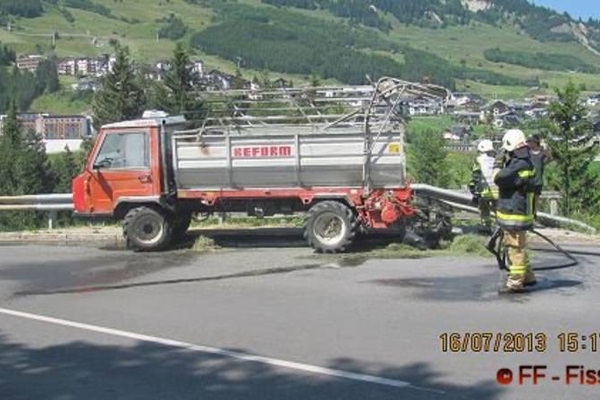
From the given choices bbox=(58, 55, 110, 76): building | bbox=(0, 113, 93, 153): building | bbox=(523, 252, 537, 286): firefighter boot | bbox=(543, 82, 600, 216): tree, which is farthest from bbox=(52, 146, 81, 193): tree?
bbox=(58, 55, 110, 76): building

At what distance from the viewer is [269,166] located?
14.5 meters

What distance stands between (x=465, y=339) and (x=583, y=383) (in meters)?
1.51

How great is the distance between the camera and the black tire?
15716mm

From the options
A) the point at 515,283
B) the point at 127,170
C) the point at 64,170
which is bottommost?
the point at 515,283

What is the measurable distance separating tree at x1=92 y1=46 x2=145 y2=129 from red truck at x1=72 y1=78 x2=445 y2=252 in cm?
4488

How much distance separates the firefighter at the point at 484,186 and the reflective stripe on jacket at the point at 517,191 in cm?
438

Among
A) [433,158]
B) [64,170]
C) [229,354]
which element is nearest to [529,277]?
[229,354]

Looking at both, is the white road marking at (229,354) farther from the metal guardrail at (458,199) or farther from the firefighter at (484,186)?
the firefighter at (484,186)

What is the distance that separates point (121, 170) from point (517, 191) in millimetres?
7582

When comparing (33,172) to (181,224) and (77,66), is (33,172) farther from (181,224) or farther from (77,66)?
(77,66)

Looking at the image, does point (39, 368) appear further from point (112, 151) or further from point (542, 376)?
point (112, 151)

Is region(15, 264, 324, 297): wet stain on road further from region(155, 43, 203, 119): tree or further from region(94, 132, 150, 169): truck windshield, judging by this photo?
region(155, 43, 203, 119): tree

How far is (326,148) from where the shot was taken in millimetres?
14258

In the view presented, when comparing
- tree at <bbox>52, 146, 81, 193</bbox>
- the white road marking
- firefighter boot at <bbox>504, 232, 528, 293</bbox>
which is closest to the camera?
the white road marking
